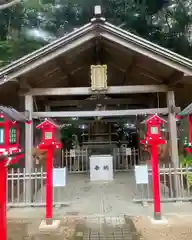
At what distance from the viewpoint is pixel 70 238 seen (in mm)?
4711

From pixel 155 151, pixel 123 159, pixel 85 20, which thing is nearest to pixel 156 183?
pixel 155 151

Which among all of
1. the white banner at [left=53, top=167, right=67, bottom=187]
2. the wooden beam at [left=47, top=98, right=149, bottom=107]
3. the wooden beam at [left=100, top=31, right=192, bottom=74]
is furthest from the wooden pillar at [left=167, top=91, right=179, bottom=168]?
the white banner at [left=53, top=167, right=67, bottom=187]

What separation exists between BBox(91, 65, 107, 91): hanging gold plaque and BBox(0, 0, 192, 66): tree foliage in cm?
843

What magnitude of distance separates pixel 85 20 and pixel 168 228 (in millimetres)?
14031

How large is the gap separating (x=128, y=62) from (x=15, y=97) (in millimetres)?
4821

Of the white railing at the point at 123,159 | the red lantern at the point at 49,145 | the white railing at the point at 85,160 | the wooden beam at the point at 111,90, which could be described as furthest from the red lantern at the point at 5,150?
the white railing at the point at 123,159

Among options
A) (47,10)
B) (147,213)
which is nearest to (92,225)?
(147,213)

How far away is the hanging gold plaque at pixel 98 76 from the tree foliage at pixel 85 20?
843 centimetres

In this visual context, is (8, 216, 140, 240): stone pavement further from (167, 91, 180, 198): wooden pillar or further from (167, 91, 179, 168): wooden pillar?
(167, 91, 179, 168): wooden pillar

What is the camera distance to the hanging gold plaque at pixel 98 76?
7.28 m

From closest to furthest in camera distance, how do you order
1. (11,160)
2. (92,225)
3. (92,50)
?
(11,160) → (92,225) → (92,50)

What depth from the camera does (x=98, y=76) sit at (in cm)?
733

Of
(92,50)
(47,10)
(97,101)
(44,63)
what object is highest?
(47,10)

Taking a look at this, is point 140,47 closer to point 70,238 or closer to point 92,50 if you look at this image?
point 92,50
